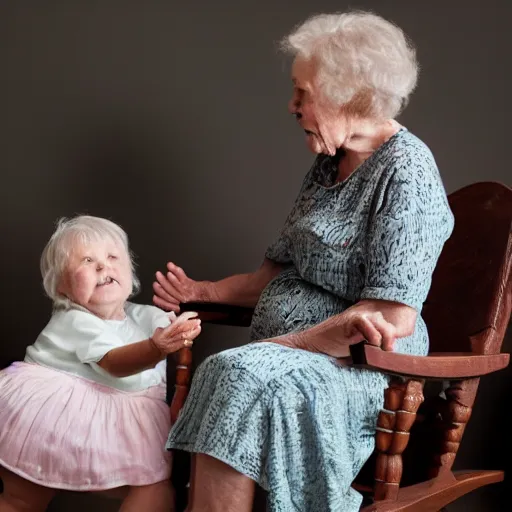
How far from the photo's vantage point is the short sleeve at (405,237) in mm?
2182

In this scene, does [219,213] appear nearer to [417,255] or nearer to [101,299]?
[101,299]

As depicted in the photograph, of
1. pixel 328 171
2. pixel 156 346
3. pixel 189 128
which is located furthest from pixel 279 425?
pixel 189 128

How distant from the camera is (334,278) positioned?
2342 millimetres

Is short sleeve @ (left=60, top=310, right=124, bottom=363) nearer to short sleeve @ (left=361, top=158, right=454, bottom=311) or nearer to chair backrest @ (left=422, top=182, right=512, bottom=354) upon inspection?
short sleeve @ (left=361, top=158, right=454, bottom=311)

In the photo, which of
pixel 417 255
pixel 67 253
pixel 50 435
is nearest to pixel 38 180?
pixel 67 253

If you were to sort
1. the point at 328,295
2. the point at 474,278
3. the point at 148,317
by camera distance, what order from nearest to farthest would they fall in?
the point at 328,295
the point at 474,278
the point at 148,317

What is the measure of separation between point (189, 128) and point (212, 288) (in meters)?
0.57

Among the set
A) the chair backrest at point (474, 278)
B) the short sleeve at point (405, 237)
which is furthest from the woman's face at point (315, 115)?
the chair backrest at point (474, 278)

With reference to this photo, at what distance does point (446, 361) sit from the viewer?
82.7 inches

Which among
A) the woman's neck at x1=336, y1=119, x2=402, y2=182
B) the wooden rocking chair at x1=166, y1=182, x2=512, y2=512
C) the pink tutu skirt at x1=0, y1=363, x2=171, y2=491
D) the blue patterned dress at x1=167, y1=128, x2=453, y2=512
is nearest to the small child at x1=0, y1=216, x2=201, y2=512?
the pink tutu skirt at x1=0, y1=363, x2=171, y2=491

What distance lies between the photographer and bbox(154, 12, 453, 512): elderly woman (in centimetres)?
202

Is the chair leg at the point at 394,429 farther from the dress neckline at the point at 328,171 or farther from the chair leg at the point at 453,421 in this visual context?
the dress neckline at the point at 328,171

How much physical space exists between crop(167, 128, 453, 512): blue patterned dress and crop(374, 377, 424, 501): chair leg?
0.07 metres

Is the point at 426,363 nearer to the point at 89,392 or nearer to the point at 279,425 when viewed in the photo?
the point at 279,425
